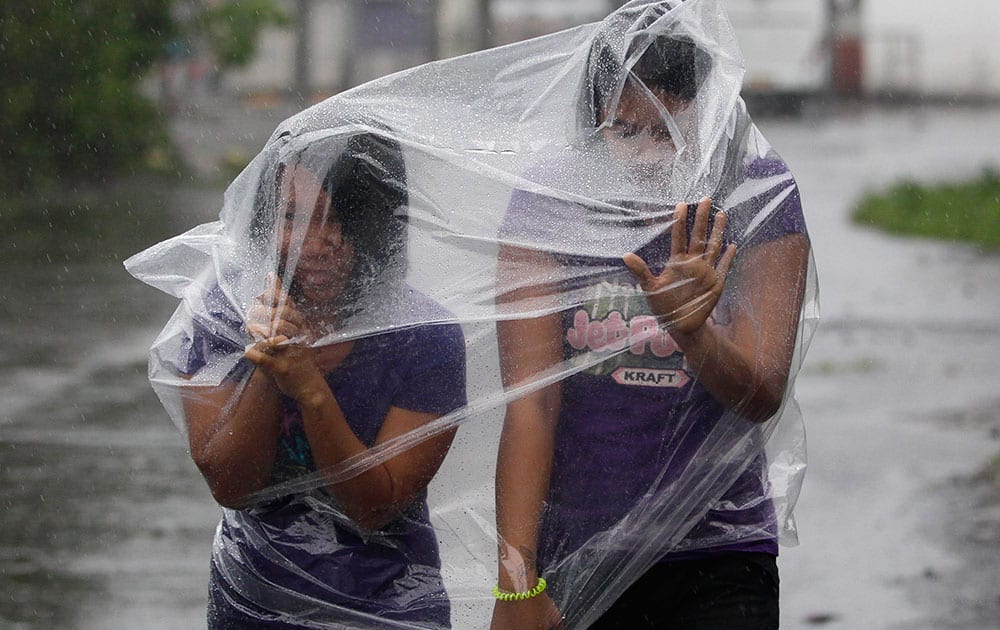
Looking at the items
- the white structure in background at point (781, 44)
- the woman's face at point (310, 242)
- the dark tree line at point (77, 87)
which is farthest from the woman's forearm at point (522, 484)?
the white structure in background at point (781, 44)

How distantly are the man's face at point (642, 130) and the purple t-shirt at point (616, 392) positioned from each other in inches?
5.0

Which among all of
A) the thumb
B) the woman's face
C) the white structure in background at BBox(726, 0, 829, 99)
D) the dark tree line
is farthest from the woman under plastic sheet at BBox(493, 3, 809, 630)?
the white structure in background at BBox(726, 0, 829, 99)

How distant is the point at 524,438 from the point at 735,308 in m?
0.40

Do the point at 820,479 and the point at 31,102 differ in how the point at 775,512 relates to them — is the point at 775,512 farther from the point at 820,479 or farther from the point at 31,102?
the point at 31,102

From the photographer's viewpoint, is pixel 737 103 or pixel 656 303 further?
pixel 737 103

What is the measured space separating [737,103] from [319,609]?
3.50ft

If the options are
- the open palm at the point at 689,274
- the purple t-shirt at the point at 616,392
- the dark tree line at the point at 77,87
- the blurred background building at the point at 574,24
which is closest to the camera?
the open palm at the point at 689,274

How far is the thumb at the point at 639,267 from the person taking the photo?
2416 mm

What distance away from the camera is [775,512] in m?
2.67

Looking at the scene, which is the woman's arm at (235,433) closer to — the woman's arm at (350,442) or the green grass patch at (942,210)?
the woman's arm at (350,442)

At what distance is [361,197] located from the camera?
2.43m

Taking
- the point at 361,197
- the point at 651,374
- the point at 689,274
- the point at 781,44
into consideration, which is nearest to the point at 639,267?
the point at 689,274

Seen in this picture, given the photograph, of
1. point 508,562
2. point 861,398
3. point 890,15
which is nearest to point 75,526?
point 508,562

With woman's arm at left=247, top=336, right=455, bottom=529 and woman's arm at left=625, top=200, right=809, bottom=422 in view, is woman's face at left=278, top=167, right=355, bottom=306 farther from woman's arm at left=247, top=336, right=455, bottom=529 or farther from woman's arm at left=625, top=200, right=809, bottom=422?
woman's arm at left=625, top=200, right=809, bottom=422
